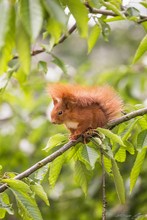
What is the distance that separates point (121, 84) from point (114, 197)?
33.1 inches

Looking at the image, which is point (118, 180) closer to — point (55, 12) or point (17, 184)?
point (17, 184)

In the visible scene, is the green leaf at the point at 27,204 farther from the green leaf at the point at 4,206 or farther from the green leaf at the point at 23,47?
the green leaf at the point at 23,47

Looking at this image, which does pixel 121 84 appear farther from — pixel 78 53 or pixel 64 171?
pixel 78 53

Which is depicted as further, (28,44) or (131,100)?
(131,100)

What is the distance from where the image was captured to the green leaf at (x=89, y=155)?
7.27 feet

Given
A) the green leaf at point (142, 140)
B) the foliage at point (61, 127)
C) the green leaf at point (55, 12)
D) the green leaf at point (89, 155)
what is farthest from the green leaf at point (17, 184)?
the green leaf at point (55, 12)

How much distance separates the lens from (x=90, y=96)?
2.76 metres

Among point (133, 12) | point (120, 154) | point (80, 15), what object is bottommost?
point (120, 154)

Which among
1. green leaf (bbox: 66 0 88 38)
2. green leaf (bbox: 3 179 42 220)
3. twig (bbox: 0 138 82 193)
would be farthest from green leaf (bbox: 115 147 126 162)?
green leaf (bbox: 66 0 88 38)

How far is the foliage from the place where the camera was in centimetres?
161

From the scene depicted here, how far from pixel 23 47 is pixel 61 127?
331cm

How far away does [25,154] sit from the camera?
16.6 feet

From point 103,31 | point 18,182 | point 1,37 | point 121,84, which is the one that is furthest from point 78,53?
point 1,37

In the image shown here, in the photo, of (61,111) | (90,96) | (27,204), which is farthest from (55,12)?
(61,111)
